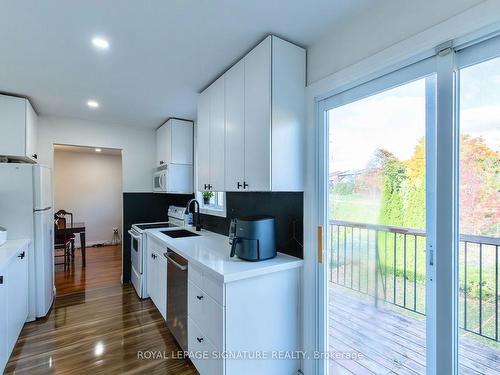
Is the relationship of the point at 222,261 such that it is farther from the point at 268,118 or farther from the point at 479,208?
the point at 479,208

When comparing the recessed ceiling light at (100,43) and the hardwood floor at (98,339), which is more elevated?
the recessed ceiling light at (100,43)

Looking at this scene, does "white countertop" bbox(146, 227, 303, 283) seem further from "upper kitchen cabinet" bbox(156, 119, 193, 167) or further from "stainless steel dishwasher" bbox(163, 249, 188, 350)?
"upper kitchen cabinet" bbox(156, 119, 193, 167)

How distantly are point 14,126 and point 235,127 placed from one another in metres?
2.48

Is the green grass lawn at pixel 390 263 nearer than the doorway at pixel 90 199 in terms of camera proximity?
Yes

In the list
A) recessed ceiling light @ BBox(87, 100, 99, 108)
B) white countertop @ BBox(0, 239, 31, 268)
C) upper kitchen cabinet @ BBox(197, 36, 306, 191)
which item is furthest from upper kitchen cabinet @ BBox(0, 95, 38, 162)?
upper kitchen cabinet @ BBox(197, 36, 306, 191)

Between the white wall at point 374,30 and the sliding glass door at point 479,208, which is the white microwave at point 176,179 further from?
the sliding glass door at point 479,208

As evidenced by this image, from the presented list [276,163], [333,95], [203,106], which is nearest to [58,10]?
[203,106]

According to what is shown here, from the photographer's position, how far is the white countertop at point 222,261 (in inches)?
63.4

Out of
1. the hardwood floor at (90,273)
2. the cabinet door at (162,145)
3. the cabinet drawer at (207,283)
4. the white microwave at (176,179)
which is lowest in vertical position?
the hardwood floor at (90,273)

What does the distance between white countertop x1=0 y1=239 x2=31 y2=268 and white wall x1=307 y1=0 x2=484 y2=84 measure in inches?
109

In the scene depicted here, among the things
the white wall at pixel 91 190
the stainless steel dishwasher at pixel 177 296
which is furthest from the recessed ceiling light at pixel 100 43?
the white wall at pixel 91 190

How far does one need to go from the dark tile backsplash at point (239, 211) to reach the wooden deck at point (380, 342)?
483 mm

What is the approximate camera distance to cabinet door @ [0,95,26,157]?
2.64 m

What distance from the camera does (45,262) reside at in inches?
115
